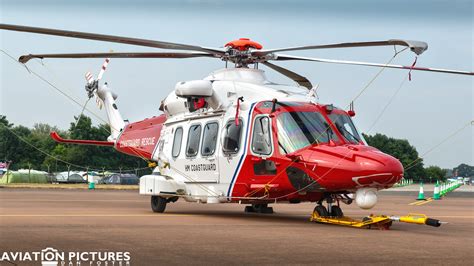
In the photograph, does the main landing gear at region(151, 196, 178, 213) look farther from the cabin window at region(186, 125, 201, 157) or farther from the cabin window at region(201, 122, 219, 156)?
the cabin window at region(201, 122, 219, 156)

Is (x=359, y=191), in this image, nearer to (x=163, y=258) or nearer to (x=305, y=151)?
(x=305, y=151)

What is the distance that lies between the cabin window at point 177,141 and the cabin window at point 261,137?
11.1 feet

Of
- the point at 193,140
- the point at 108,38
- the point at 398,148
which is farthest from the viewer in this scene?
the point at 398,148

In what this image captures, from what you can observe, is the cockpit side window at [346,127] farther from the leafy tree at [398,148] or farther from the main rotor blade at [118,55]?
the leafy tree at [398,148]

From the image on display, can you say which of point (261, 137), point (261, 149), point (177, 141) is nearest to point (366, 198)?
point (261, 149)

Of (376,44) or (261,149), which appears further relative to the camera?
(261,149)

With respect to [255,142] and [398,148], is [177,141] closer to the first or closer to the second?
[255,142]

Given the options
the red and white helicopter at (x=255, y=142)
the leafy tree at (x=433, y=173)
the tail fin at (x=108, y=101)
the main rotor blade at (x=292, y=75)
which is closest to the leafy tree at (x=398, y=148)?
the leafy tree at (x=433, y=173)

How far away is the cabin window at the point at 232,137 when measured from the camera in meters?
16.9

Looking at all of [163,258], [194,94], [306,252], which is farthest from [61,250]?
[194,94]

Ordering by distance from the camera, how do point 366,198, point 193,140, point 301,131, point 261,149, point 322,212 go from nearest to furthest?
point 366,198
point 301,131
point 322,212
point 261,149
point 193,140

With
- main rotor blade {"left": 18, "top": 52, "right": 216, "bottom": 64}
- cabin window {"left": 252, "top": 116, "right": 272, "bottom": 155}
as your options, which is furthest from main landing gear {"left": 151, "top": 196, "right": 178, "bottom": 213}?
main rotor blade {"left": 18, "top": 52, "right": 216, "bottom": 64}

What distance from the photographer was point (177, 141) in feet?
64.1

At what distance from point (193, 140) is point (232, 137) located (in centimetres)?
189
